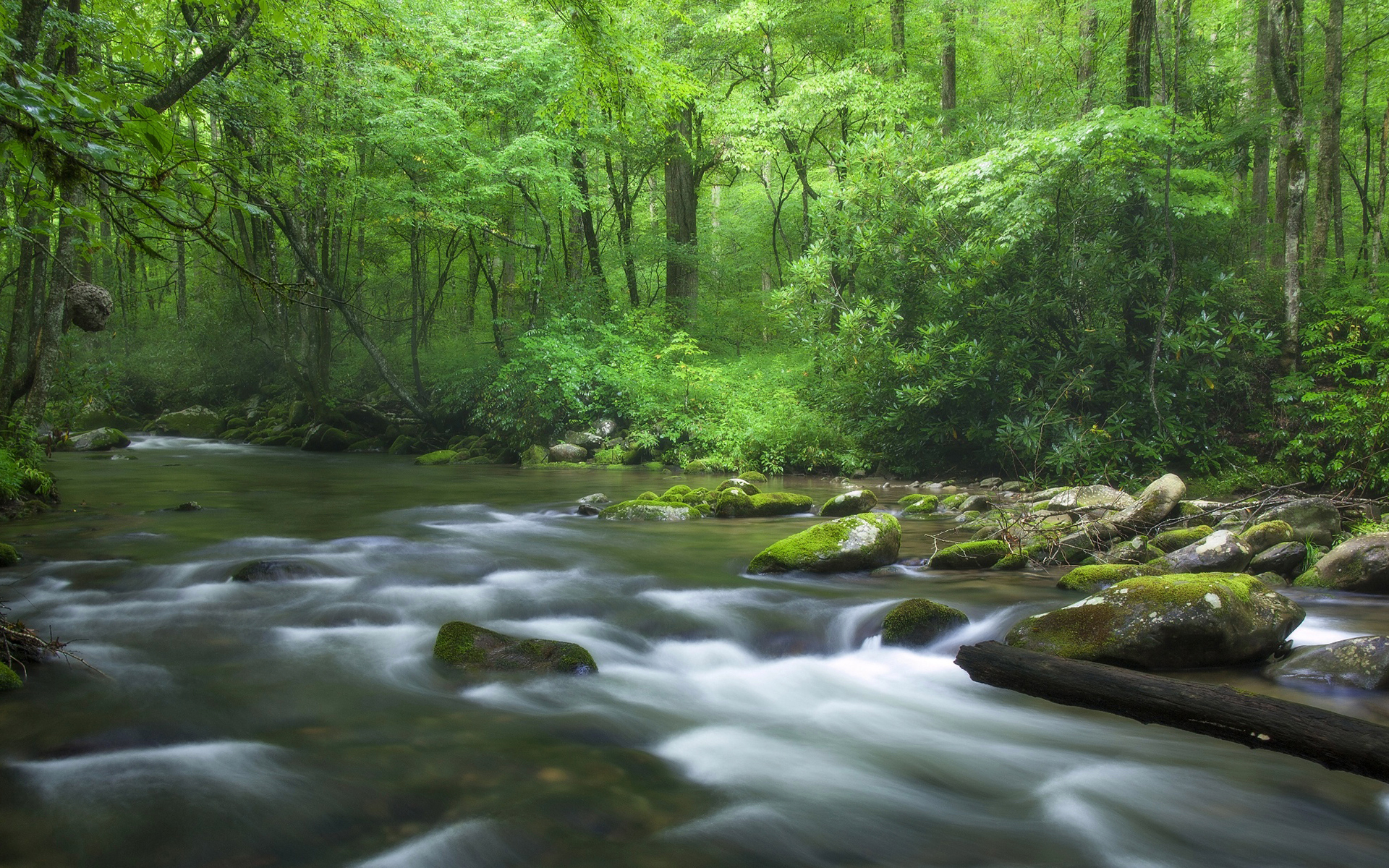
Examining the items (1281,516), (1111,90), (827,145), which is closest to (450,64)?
(827,145)

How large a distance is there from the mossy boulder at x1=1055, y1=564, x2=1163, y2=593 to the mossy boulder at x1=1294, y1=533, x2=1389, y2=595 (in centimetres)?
136

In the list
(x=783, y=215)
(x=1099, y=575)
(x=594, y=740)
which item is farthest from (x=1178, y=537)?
(x=783, y=215)

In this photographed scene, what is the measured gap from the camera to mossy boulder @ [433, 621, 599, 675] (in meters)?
4.91

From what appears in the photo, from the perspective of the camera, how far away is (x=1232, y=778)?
142 inches

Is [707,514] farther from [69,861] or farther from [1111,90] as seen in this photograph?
[1111,90]

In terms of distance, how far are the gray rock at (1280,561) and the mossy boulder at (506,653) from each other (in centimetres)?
560

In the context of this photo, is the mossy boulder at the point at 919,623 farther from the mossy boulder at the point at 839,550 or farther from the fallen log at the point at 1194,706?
the mossy boulder at the point at 839,550

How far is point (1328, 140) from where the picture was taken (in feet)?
42.8

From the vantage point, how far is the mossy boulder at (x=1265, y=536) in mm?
6789

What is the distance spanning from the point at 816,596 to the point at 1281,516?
185 inches

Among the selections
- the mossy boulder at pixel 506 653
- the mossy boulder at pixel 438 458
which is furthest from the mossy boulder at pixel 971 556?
the mossy boulder at pixel 438 458

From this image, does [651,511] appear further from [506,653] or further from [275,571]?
[506,653]

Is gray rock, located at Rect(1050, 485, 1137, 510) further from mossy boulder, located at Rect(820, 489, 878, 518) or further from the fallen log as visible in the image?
the fallen log

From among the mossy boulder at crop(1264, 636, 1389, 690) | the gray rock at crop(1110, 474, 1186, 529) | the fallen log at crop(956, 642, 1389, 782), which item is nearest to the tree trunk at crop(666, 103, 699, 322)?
the gray rock at crop(1110, 474, 1186, 529)
